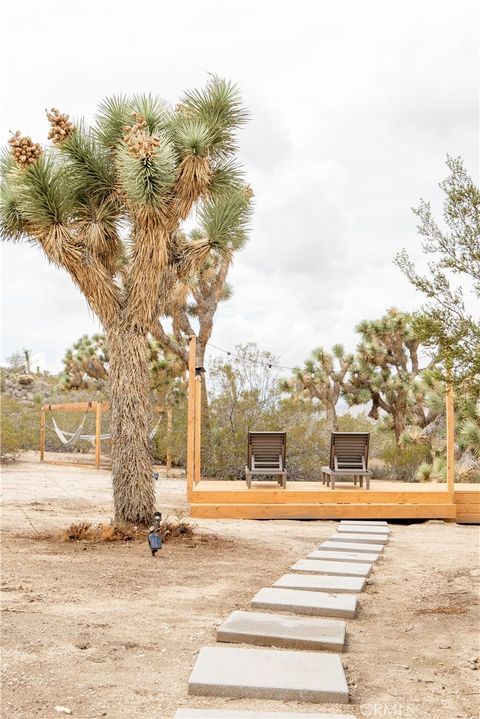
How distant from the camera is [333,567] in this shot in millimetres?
6012

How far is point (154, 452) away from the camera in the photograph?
65.4 feet

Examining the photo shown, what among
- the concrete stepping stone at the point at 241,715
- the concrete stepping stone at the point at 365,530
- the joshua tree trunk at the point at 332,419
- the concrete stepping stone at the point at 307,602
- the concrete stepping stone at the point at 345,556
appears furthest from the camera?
the joshua tree trunk at the point at 332,419

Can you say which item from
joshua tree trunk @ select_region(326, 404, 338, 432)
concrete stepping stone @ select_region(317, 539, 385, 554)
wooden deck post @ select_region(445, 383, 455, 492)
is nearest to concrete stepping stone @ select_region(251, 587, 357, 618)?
concrete stepping stone @ select_region(317, 539, 385, 554)

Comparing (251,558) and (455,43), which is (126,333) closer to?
(251,558)

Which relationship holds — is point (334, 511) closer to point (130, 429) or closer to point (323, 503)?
point (323, 503)

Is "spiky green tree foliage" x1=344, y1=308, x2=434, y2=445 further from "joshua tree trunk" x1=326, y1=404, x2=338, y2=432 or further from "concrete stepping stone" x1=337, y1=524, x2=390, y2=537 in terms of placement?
"concrete stepping stone" x1=337, y1=524, x2=390, y2=537

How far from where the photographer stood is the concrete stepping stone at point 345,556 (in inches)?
255

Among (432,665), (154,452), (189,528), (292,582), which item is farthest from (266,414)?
(432,665)

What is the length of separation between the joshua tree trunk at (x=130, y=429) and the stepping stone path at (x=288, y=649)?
7.81ft

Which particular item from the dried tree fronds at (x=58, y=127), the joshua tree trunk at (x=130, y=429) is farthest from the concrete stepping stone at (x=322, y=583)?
the dried tree fronds at (x=58, y=127)

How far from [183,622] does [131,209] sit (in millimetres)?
5080

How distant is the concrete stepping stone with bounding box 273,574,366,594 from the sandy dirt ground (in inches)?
5.1

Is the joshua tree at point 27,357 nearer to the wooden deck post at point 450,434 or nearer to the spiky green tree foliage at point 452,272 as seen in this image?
the wooden deck post at point 450,434

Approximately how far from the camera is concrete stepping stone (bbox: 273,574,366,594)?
5.14m
